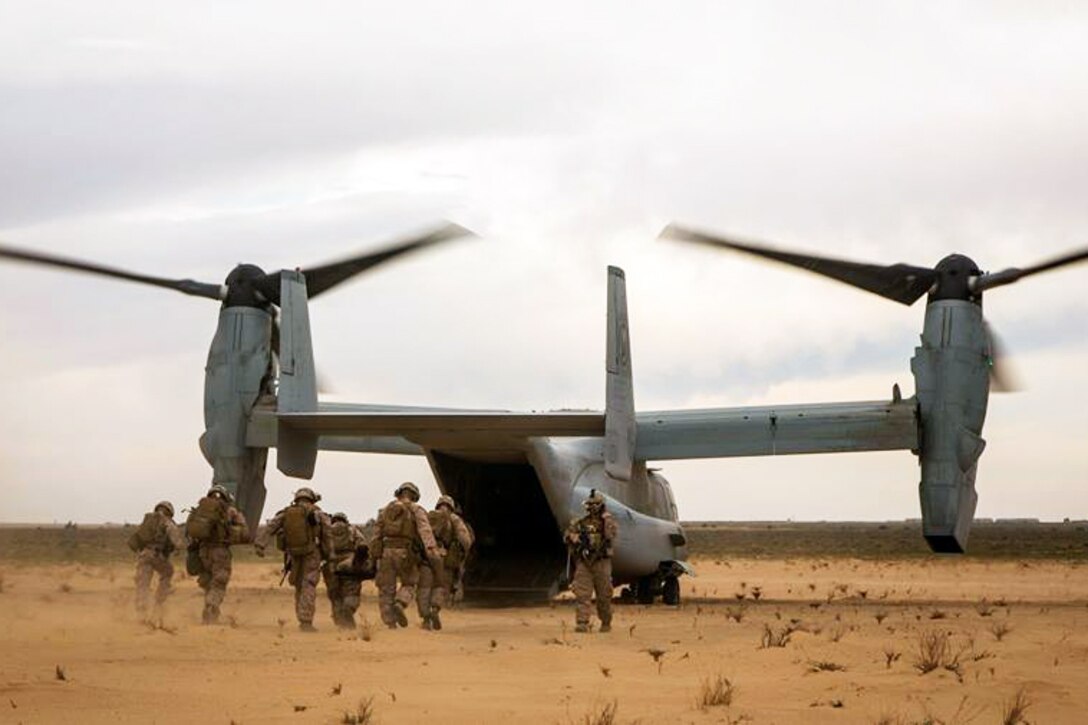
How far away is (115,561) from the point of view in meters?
44.9

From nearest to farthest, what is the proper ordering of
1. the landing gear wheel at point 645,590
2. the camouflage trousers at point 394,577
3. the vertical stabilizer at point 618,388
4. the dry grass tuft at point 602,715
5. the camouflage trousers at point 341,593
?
the dry grass tuft at point 602,715 → the camouflage trousers at point 394,577 → the camouflage trousers at point 341,593 → the vertical stabilizer at point 618,388 → the landing gear wheel at point 645,590

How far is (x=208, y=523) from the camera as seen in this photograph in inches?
712

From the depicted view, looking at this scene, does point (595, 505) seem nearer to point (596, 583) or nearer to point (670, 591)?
point (596, 583)

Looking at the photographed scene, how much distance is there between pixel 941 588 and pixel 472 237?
12.4m

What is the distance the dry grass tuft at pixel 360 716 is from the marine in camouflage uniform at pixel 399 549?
6.33 metres

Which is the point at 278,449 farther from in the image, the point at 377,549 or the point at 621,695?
the point at 621,695

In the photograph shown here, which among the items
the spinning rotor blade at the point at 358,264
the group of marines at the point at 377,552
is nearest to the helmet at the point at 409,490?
the group of marines at the point at 377,552

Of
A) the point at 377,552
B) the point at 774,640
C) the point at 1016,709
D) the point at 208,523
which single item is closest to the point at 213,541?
the point at 208,523

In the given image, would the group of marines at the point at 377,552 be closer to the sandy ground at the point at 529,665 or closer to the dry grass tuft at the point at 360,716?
the sandy ground at the point at 529,665

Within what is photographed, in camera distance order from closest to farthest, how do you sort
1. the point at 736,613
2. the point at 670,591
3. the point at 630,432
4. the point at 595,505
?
the point at 595,505 < the point at 630,432 < the point at 736,613 < the point at 670,591

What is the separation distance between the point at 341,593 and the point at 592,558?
117 inches

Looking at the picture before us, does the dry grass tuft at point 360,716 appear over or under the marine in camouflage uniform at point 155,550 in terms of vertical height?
under

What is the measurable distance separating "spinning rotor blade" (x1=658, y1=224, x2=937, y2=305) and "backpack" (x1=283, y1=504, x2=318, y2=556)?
1002cm

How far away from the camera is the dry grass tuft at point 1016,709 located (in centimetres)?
1043
